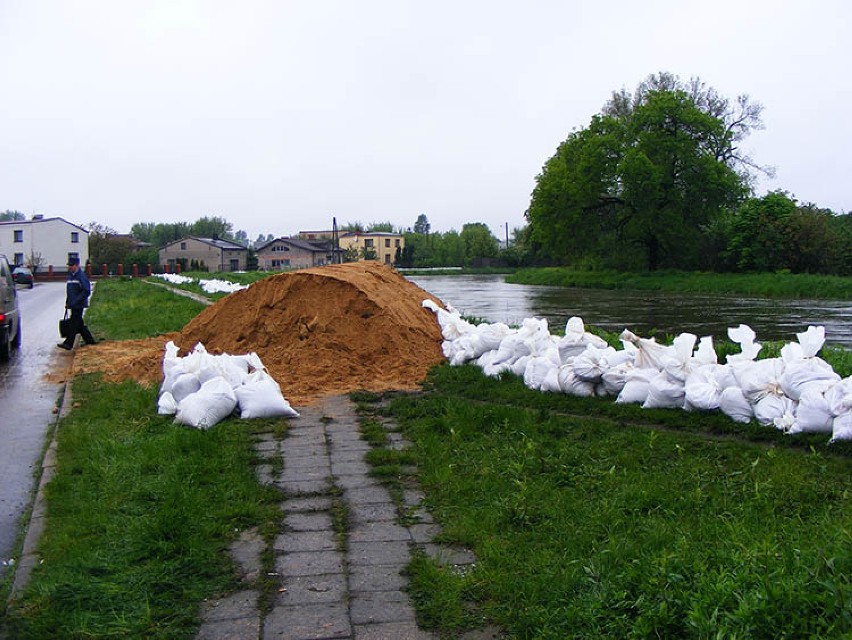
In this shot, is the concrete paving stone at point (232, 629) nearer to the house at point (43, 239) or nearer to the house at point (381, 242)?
the house at point (43, 239)

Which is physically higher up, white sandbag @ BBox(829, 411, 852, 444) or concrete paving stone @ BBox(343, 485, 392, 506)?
white sandbag @ BBox(829, 411, 852, 444)

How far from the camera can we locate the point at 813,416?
5391 millimetres

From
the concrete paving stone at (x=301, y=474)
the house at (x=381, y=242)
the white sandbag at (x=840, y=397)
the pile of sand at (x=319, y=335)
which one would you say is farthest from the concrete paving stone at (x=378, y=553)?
the house at (x=381, y=242)

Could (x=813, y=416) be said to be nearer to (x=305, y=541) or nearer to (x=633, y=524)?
(x=633, y=524)

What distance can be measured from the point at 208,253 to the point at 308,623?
108 metres

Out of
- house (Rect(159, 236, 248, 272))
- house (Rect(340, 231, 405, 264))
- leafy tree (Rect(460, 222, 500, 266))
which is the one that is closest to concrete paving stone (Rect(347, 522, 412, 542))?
leafy tree (Rect(460, 222, 500, 266))

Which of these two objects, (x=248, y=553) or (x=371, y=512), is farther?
(x=371, y=512)

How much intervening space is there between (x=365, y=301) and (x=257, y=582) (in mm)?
6661

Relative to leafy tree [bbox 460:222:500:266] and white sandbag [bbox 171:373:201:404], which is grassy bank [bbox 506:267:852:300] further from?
leafy tree [bbox 460:222:500:266]

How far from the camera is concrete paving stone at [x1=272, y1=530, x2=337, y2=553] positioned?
13.4 ft

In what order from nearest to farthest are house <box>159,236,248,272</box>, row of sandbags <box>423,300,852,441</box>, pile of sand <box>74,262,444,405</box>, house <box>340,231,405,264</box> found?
row of sandbags <box>423,300,852,441</box> → pile of sand <box>74,262,444,405</box> → house <box>159,236,248,272</box> → house <box>340,231,405,264</box>

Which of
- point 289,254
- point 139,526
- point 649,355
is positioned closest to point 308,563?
point 139,526

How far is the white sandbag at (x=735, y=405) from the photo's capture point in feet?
19.2

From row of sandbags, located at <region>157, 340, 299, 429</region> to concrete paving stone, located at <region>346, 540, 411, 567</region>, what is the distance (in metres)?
2.85
